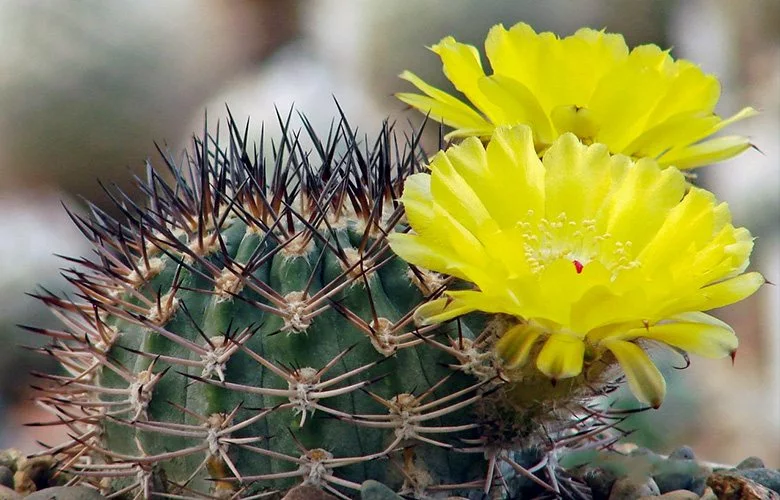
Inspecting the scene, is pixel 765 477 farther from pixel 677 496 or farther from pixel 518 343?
pixel 518 343

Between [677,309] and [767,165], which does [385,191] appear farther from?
[767,165]

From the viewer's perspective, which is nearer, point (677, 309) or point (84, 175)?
point (677, 309)

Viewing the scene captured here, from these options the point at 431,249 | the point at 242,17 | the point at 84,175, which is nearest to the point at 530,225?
the point at 431,249

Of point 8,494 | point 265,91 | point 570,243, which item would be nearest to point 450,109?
point 570,243

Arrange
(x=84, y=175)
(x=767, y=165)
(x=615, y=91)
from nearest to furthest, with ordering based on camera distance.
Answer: (x=615, y=91) → (x=84, y=175) → (x=767, y=165)

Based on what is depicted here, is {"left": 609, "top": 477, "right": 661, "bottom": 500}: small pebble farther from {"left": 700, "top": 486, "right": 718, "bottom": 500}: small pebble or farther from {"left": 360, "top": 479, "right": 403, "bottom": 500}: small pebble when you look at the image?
{"left": 360, "top": 479, "right": 403, "bottom": 500}: small pebble

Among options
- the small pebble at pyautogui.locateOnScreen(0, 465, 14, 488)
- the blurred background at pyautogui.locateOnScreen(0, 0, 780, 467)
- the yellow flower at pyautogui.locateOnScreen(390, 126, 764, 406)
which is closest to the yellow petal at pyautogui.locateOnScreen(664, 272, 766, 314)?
the yellow flower at pyautogui.locateOnScreen(390, 126, 764, 406)
